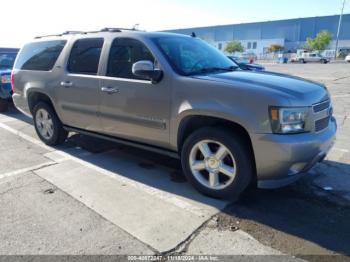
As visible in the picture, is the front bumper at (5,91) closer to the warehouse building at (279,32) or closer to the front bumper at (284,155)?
the front bumper at (284,155)

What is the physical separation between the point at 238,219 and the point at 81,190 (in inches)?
74.6

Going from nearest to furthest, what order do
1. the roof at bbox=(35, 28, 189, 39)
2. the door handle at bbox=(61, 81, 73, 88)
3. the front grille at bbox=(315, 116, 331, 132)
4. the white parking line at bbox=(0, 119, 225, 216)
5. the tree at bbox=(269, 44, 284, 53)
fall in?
the front grille at bbox=(315, 116, 331, 132), the white parking line at bbox=(0, 119, 225, 216), the roof at bbox=(35, 28, 189, 39), the door handle at bbox=(61, 81, 73, 88), the tree at bbox=(269, 44, 284, 53)

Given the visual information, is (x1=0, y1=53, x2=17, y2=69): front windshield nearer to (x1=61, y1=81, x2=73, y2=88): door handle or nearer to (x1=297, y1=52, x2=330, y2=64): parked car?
(x1=61, y1=81, x2=73, y2=88): door handle

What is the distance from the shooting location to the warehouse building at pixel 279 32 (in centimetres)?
8381

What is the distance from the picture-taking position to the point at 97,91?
175 inches

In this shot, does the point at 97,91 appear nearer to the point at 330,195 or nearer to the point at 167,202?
the point at 167,202

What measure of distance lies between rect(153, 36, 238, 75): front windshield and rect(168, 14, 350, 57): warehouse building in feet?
Result: 262

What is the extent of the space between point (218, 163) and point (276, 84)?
40.8 inches

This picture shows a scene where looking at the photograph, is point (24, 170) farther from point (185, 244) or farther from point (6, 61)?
point (6, 61)

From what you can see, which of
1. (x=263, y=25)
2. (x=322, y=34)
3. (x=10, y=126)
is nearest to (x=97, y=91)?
(x=10, y=126)

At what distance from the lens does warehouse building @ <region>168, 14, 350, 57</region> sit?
83812 millimetres

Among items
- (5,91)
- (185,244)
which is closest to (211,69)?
(185,244)

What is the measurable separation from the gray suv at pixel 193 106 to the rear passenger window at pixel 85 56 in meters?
0.02

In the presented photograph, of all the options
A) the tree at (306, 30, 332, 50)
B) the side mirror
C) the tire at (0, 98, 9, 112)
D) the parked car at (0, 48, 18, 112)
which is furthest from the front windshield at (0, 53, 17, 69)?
the tree at (306, 30, 332, 50)
